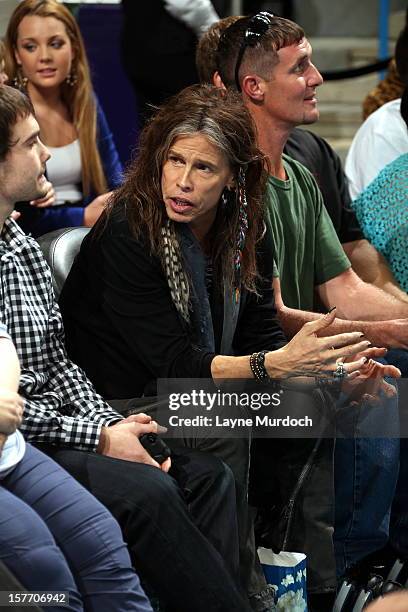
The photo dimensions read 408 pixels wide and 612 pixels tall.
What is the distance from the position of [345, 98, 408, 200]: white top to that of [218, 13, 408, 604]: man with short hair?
0.66m

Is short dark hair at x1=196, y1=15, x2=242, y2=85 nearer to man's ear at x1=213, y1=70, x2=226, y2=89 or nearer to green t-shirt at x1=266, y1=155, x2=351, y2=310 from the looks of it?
man's ear at x1=213, y1=70, x2=226, y2=89

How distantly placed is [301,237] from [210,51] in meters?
0.69

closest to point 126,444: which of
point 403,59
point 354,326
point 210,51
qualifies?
point 354,326

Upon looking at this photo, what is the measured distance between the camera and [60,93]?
4.17 meters

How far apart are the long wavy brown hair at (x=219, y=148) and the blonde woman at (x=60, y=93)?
98cm

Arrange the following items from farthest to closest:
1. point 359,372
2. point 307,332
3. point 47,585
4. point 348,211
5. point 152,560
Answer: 1. point 348,211
2. point 359,372
3. point 307,332
4. point 152,560
5. point 47,585

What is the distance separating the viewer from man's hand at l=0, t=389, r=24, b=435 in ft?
7.88

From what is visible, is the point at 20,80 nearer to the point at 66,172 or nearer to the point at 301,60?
the point at 66,172

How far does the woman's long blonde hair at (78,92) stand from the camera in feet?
13.4

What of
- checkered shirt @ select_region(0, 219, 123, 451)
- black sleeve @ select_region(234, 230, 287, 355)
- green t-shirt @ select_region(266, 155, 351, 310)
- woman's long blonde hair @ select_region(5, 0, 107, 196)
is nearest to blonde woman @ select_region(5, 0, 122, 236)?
woman's long blonde hair @ select_region(5, 0, 107, 196)

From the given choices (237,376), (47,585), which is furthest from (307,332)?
Answer: (47,585)

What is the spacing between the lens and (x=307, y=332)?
278 centimetres

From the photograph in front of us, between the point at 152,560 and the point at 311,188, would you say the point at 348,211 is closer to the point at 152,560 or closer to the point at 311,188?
the point at 311,188

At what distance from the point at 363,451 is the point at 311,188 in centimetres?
84
